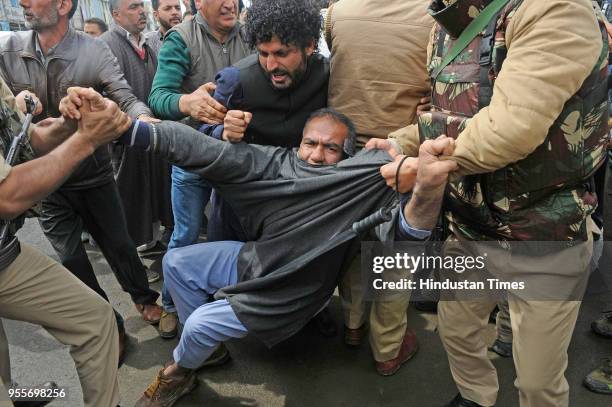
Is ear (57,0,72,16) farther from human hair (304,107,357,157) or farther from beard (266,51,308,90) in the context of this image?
human hair (304,107,357,157)

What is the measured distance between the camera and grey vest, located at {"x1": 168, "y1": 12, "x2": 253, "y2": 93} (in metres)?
3.04

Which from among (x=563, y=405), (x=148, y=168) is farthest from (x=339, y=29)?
(x=148, y=168)

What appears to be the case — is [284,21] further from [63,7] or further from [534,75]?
[63,7]

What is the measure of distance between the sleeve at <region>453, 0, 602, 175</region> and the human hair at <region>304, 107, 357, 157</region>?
899 mm

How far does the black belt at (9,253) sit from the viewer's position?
74.2 inches

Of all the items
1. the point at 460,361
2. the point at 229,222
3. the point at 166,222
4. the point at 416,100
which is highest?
the point at 416,100

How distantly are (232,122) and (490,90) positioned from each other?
3.67 ft

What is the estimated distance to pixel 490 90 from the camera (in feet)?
5.79

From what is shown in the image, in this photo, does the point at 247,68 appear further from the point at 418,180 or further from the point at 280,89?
the point at 418,180

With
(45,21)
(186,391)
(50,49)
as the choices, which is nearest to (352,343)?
(186,391)

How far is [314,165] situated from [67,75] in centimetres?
159

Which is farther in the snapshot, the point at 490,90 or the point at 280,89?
the point at 280,89

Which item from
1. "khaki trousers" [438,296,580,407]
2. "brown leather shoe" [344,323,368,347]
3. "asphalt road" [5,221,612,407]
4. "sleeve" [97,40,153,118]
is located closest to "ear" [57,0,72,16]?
"sleeve" [97,40,153,118]

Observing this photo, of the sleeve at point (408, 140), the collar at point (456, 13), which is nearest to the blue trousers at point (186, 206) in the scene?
the sleeve at point (408, 140)
